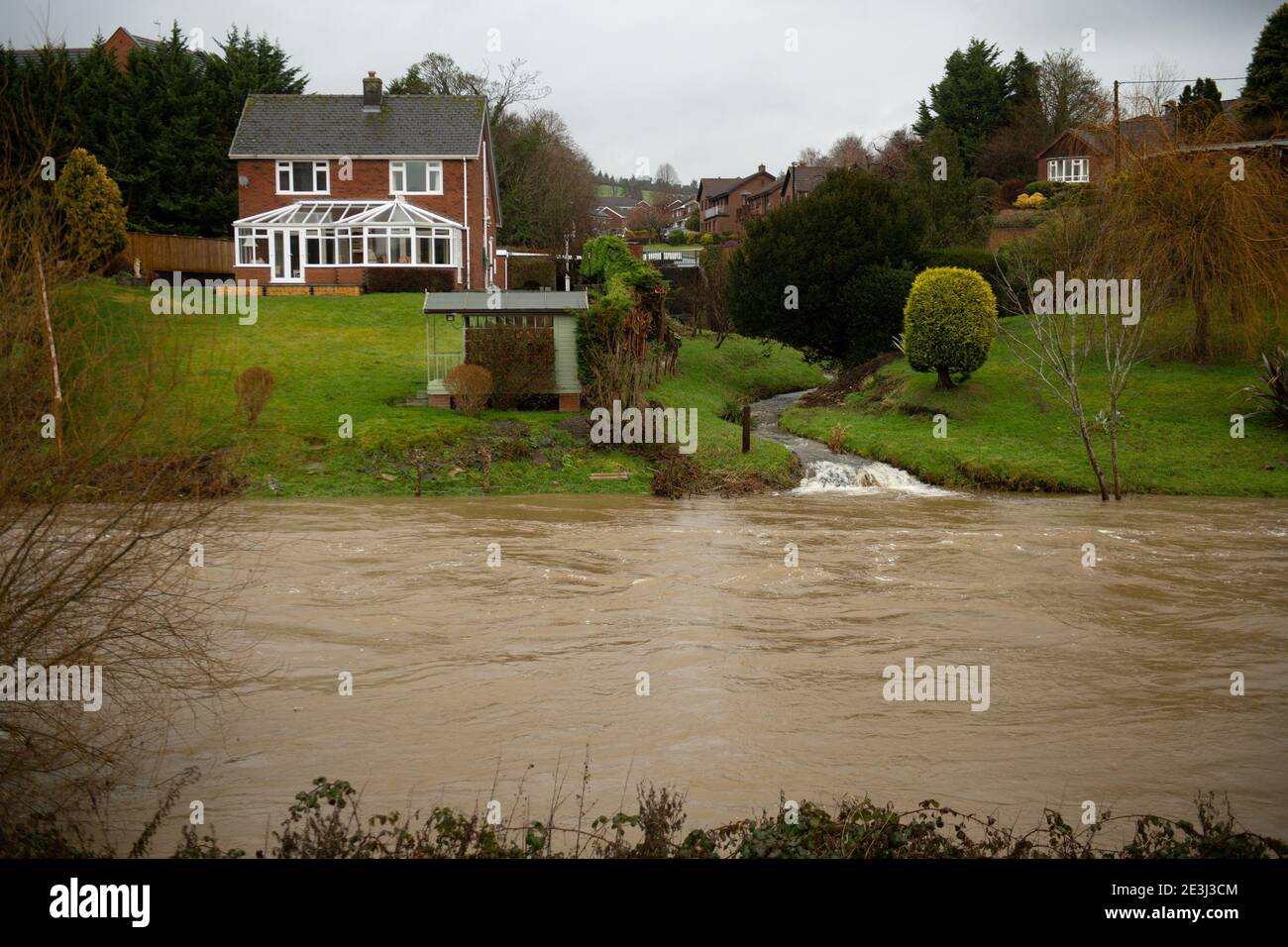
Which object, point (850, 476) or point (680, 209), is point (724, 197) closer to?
point (680, 209)

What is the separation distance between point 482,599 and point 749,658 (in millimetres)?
4301

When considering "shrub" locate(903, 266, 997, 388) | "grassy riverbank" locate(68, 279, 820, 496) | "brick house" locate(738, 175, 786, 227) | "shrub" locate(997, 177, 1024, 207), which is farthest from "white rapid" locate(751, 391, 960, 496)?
"brick house" locate(738, 175, 786, 227)

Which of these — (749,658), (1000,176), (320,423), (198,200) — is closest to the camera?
(749,658)

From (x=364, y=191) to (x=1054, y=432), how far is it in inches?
1248

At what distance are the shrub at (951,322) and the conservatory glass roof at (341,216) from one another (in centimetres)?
2132

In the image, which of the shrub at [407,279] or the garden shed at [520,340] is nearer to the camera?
the garden shed at [520,340]

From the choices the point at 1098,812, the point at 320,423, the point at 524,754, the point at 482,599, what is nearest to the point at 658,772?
the point at 524,754

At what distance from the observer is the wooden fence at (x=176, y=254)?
4259 centimetres

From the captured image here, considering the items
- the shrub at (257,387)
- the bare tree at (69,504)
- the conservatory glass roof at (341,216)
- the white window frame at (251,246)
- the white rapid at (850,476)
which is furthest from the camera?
the white window frame at (251,246)

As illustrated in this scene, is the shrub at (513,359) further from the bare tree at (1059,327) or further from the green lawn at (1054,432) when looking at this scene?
the bare tree at (1059,327)

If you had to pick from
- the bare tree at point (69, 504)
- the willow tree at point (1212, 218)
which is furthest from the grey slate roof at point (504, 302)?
the bare tree at point (69, 504)

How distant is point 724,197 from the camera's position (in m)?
108
